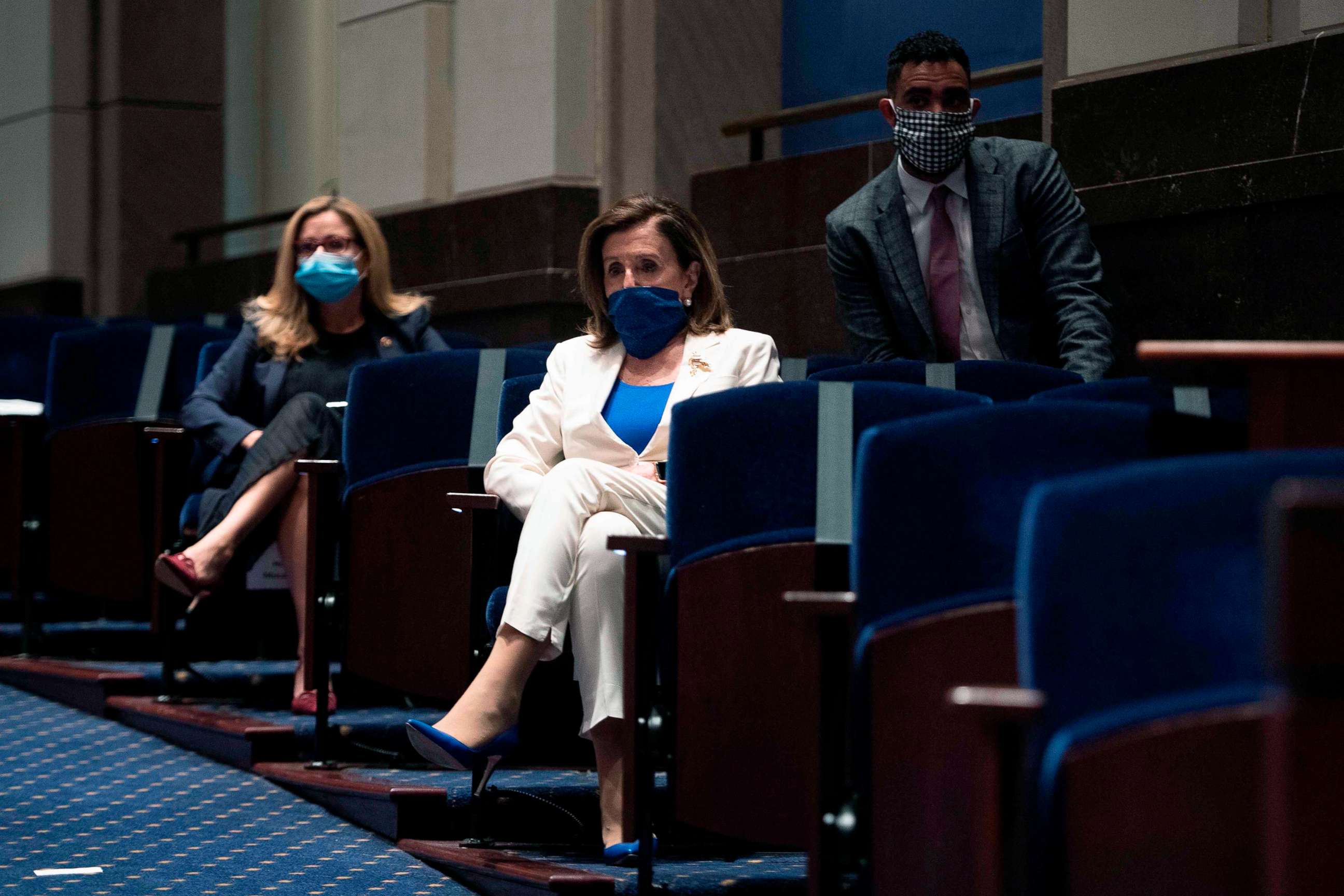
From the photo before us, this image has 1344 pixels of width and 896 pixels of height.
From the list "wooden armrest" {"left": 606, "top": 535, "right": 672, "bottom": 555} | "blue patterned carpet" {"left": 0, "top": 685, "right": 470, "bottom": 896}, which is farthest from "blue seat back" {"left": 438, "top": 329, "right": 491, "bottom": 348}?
"wooden armrest" {"left": 606, "top": 535, "right": 672, "bottom": 555}

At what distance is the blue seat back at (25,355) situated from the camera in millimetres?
4906

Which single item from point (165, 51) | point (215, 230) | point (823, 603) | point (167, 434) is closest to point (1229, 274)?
point (823, 603)

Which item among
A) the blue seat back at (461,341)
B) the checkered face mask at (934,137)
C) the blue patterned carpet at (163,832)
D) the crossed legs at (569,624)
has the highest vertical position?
the checkered face mask at (934,137)

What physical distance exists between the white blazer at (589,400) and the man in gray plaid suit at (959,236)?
0.39 metres

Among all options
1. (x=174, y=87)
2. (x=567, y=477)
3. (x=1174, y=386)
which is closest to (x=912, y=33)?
(x=567, y=477)

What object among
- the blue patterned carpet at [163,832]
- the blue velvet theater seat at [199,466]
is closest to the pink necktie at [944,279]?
the blue patterned carpet at [163,832]

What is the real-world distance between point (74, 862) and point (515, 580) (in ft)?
2.65

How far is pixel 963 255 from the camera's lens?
322 cm

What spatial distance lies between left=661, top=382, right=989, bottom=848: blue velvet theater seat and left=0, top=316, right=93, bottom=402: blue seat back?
3056mm

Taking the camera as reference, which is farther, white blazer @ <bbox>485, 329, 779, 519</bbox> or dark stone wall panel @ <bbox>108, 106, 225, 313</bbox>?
dark stone wall panel @ <bbox>108, 106, 225, 313</bbox>

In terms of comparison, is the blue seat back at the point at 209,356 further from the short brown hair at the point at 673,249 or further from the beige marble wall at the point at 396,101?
the beige marble wall at the point at 396,101

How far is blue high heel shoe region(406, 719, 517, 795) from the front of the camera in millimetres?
2580

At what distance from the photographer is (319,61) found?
7988mm

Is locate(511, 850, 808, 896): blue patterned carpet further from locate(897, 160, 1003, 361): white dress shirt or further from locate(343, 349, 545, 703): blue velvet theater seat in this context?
locate(897, 160, 1003, 361): white dress shirt
